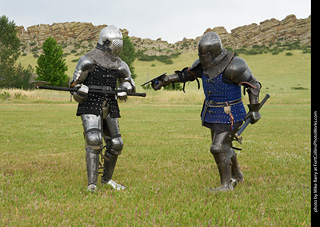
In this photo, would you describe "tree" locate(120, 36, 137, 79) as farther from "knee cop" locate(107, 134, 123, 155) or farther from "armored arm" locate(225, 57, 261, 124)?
"armored arm" locate(225, 57, 261, 124)

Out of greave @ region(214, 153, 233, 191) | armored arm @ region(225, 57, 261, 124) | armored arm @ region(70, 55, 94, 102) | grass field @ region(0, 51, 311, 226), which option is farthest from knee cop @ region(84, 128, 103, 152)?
armored arm @ region(225, 57, 261, 124)

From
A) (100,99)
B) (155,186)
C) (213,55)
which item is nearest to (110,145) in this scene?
(100,99)

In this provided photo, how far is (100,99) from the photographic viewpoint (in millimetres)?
4848

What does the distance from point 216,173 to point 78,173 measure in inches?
102

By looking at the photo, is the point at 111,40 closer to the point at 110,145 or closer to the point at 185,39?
the point at 110,145

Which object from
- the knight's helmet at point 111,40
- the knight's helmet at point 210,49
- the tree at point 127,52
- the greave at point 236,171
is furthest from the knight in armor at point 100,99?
the tree at point 127,52

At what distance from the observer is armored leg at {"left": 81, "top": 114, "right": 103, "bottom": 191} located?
184 inches

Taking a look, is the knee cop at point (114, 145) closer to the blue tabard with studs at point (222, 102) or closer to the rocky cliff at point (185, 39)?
the blue tabard with studs at point (222, 102)

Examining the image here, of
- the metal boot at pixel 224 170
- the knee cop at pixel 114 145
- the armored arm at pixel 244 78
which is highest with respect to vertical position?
the armored arm at pixel 244 78

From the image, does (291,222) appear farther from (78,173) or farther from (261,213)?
(78,173)

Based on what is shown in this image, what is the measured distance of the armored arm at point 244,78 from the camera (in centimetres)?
460

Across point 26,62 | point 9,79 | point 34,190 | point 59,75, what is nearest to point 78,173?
point 34,190

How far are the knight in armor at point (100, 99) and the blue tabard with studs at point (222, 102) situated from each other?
1.34 meters

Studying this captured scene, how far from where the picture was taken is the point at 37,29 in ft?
523
